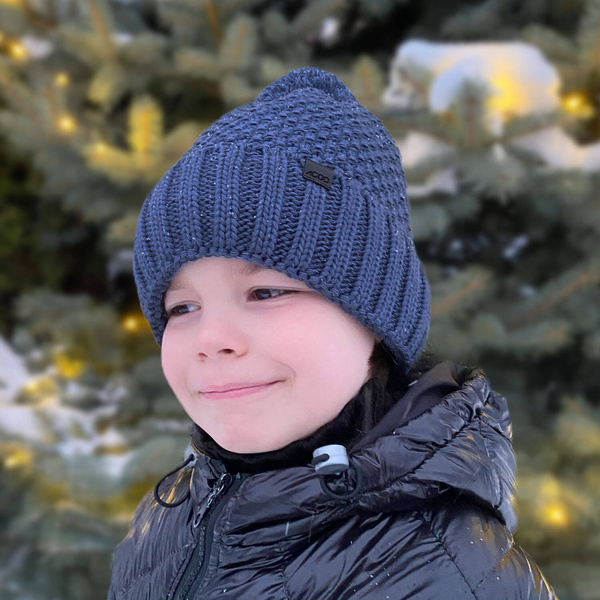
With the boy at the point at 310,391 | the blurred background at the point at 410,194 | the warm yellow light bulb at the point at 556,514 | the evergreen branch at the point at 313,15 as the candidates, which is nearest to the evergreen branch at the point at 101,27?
the blurred background at the point at 410,194

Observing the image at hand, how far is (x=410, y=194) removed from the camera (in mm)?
1770

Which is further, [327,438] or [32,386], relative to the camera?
[32,386]

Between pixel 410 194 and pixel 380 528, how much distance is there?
1.21m

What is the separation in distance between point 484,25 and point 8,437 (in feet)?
6.44

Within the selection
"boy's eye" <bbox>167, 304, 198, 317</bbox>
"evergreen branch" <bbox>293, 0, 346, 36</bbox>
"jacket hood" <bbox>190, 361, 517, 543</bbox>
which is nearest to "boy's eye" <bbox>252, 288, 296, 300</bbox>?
"boy's eye" <bbox>167, 304, 198, 317</bbox>

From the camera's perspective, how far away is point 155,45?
184 centimetres

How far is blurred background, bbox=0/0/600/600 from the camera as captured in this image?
5.32 ft

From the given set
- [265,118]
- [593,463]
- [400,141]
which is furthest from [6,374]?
[593,463]

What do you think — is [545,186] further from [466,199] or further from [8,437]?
[8,437]

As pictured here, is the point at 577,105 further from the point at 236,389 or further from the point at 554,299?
the point at 236,389

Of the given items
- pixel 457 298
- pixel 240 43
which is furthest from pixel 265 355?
pixel 240 43

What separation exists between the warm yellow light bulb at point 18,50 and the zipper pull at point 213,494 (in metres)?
1.79

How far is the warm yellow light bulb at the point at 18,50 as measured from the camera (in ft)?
6.61

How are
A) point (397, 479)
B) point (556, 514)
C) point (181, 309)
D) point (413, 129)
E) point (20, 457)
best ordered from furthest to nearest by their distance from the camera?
1. point (20, 457)
2. point (413, 129)
3. point (556, 514)
4. point (181, 309)
5. point (397, 479)
